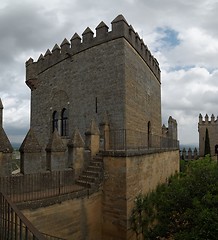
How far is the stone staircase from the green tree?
2.00 meters

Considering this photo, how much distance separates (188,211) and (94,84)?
934 cm

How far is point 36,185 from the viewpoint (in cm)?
828

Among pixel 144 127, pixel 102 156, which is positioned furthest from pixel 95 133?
pixel 144 127

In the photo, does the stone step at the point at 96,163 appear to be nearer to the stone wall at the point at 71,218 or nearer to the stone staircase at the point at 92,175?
the stone staircase at the point at 92,175

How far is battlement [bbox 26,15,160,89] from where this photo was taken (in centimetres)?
1435

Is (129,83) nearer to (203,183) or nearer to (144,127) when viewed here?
(144,127)

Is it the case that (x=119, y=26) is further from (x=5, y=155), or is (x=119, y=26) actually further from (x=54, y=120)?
(x=5, y=155)

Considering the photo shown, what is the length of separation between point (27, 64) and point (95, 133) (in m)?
12.1

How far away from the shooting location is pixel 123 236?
959 centimetres

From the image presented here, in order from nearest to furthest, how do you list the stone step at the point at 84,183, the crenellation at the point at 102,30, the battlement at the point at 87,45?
1. the stone step at the point at 84,183
2. the battlement at the point at 87,45
3. the crenellation at the point at 102,30

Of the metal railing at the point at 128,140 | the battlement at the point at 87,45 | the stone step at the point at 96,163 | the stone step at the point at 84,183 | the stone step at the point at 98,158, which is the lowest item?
the stone step at the point at 84,183

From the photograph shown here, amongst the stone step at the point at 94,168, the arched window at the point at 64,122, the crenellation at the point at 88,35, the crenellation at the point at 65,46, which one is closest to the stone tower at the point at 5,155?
the stone step at the point at 94,168

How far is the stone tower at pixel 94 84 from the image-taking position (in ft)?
46.4

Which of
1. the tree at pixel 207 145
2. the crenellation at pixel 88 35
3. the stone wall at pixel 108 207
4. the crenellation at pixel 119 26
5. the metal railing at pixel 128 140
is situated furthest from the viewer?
the tree at pixel 207 145
